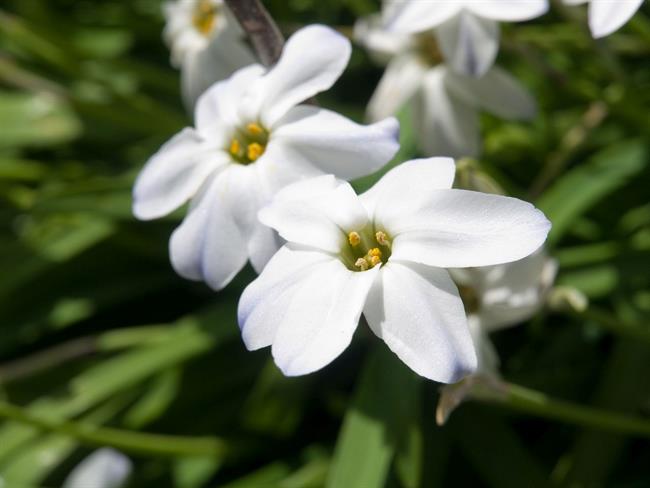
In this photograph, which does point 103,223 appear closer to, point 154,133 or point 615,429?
point 154,133

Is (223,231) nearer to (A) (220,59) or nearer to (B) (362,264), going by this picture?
(B) (362,264)

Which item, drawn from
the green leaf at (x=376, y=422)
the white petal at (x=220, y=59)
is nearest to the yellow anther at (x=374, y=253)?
the green leaf at (x=376, y=422)

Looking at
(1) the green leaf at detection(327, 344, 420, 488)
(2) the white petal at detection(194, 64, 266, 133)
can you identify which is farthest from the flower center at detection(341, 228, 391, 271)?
(1) the green leaf at detection(327, 344, 420, 488)

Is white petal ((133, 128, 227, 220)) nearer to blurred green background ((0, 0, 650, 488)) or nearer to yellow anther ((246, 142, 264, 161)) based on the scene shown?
yellow anther ((246, 142, 264, 161))

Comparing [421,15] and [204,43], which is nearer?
[421,15]

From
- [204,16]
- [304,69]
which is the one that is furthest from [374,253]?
[204,16]
